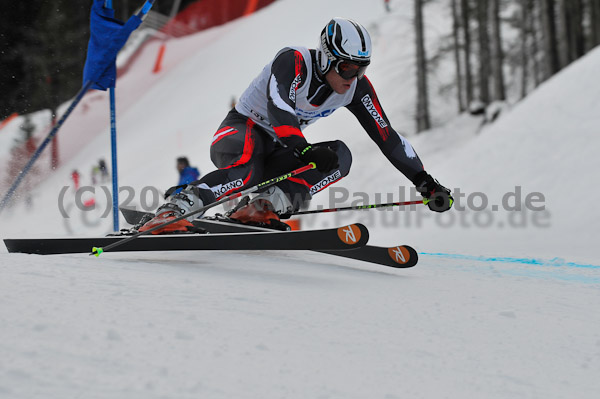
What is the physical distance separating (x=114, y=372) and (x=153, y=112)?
23222mm

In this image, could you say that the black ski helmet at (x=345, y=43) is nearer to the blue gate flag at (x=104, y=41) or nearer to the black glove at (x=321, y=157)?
the black glove at (x=321, y=157)

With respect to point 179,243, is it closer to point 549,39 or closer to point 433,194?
point 433,194

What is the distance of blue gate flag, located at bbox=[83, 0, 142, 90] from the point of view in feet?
15.5

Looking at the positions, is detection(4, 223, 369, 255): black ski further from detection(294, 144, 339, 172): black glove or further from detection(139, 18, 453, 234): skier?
detection(294, 144, 339, 172): black glove

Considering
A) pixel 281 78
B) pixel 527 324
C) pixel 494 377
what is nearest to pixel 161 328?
pixel 494 377

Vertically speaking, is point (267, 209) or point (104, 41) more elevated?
point (104, 41)

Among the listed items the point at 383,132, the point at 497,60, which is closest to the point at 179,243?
the point at 383,132

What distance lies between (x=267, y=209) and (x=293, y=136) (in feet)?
2.48

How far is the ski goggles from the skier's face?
1.1 inches

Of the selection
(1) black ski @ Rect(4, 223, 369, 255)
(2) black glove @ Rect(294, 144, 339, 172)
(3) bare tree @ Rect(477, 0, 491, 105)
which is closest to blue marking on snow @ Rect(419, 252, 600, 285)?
(2) black glove @ Rect(294, 144, 339, 172)

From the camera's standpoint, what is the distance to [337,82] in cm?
352

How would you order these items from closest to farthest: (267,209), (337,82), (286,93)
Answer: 1. (286,93)
2. (337,82)
3. (267,209)

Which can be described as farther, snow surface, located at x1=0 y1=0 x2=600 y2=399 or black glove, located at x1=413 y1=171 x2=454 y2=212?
black glove, located at x1=413 y1=171 x2=454 y2=212

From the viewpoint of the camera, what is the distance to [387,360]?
5.63ft
